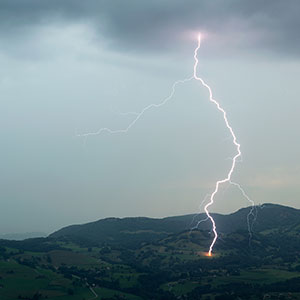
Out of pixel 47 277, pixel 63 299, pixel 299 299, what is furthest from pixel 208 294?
pixel 47 277

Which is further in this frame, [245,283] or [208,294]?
[245,283]

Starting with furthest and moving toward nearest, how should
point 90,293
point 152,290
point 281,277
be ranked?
point 281,277
point 152,290
point 90,293

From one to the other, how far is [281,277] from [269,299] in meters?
51.2

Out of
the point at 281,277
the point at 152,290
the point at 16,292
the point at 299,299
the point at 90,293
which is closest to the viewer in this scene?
the point at 299,299

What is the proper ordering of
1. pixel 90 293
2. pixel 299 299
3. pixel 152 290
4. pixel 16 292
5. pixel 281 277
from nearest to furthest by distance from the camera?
1. pixel 299 299
2. pixel 16 292
3. pixel 90 293
4. pixel 152 290
5. pixel 281 277

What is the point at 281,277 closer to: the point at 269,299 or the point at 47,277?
the point at 269,299

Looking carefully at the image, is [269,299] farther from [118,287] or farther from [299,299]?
[118,287]

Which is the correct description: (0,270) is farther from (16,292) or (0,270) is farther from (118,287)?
(118,287)

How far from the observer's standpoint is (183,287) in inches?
7298

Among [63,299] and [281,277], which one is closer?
[63,299]

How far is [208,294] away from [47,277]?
209 feet

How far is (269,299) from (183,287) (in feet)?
143

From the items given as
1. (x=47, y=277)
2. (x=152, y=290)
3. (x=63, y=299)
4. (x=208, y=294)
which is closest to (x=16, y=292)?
(x=63, y=299)

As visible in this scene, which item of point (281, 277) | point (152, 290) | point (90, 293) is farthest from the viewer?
point (281, 277)
